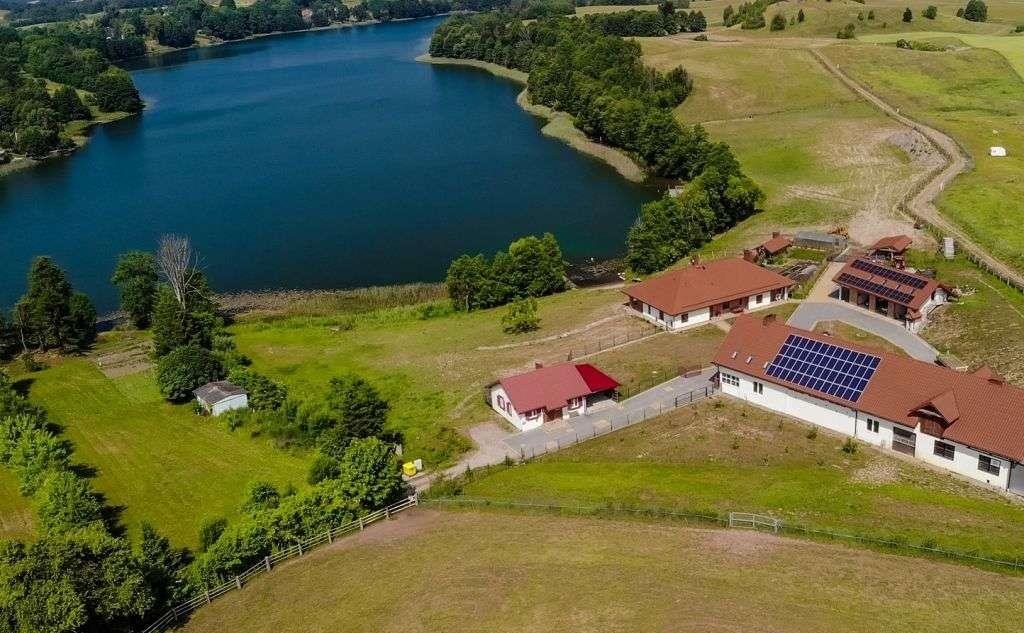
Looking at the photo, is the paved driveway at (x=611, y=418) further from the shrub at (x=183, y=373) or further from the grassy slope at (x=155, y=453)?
the shrub at (x=183, y=373)

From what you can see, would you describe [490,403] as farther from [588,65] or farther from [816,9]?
[816,9]

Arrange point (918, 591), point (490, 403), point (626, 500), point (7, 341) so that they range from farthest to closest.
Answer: point (7, 341), point (490, 403), point (626, 500), point (918, 591)

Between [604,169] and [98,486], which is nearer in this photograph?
[98,486]

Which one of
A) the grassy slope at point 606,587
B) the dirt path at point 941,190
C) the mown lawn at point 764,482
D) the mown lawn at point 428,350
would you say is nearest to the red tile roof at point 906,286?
the dirt path at point 941,190

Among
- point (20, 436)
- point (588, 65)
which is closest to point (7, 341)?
point (20, 436)

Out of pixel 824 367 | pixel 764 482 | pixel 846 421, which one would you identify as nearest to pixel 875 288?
pixel 824 367
